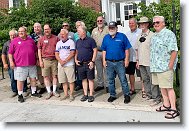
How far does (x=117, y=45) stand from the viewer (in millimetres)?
Answer: 6461

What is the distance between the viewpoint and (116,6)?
16125 millimetres

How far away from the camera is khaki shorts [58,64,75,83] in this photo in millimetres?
6996

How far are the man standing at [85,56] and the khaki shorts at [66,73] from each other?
0.18m

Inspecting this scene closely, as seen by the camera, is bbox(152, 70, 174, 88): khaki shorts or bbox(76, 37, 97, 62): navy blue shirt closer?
bbox(152, 70, 174, 88): khaki shorts

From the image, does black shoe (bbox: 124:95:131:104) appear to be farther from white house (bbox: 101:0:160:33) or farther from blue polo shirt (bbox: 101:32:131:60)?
white house (bbox: 101:0:160:33)

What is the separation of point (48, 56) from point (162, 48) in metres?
2.85

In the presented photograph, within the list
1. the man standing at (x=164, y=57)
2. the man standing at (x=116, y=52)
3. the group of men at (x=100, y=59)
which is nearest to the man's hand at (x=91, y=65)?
the group of men at (x=100, y=59)

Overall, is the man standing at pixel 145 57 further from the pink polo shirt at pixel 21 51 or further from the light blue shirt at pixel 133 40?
the pink polo shirt at pixel 21 51

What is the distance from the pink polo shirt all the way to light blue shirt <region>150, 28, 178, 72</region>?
298 cm

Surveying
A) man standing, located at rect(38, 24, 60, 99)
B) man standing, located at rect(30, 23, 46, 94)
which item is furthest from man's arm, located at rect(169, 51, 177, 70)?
man standing, located at rect(30, 23, 46, 94)

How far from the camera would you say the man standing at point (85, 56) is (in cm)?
679

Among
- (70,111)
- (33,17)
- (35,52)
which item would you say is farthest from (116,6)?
(70,111)

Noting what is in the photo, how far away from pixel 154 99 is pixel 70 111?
1778mm

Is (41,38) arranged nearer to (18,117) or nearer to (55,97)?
(55,97)
